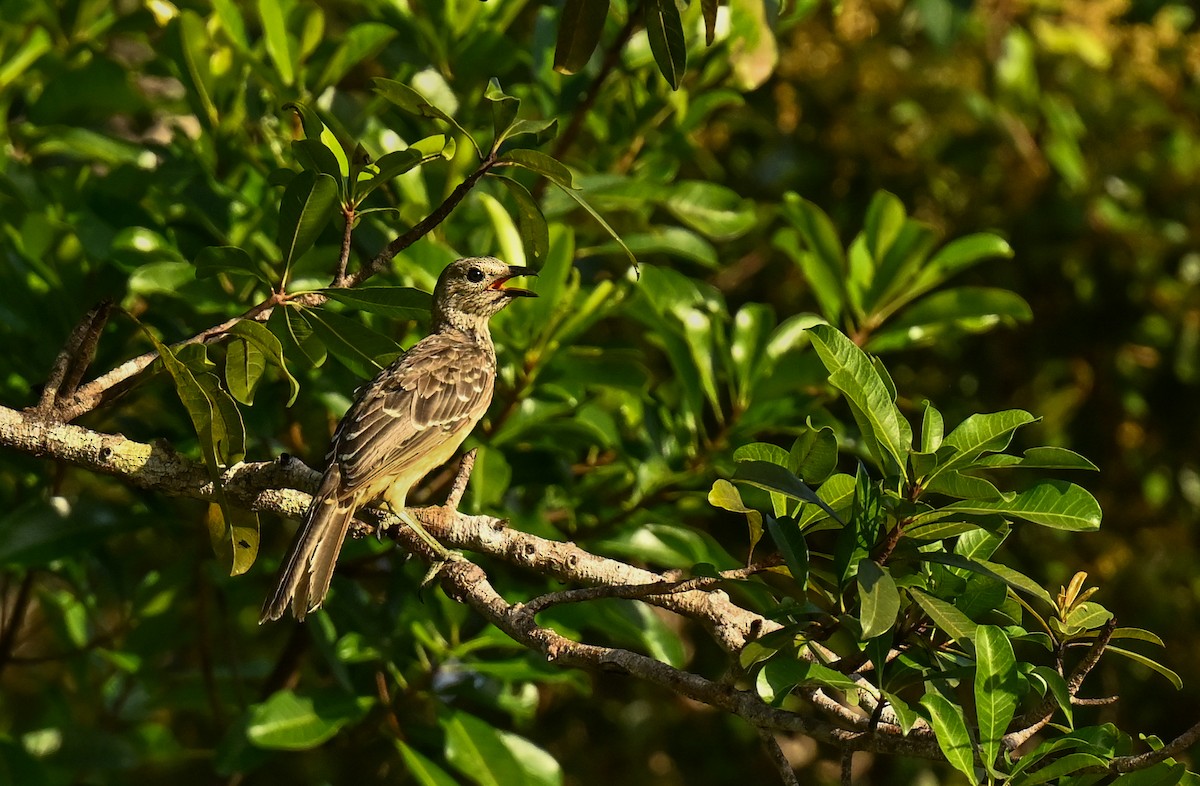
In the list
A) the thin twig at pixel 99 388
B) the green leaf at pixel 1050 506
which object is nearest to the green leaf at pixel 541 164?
the thin twig at pixel 99 388

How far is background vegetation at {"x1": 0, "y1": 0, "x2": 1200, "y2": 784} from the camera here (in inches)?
165

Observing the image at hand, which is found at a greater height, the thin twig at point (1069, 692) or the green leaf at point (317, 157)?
the green leaf at point (317, 157)

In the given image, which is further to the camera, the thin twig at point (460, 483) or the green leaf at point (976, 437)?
the thin twig at point (460, 483)

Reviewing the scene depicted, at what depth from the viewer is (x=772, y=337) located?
14.6ft

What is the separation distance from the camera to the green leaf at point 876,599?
2.28m

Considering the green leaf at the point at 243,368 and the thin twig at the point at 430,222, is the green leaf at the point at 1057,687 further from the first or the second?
the green leaf at the point at 243,368

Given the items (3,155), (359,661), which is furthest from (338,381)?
(3,155)

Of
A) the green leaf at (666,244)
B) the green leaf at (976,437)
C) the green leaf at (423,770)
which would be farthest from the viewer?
the green leaf at (666,244)

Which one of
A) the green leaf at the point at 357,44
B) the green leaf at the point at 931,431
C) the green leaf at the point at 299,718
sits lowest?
the green leaf at the point at 299,718

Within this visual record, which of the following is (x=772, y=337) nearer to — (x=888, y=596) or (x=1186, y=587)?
(x=888, y=596)

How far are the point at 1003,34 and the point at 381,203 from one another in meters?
3.79

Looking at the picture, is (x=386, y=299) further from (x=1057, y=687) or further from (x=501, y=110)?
(x=1057, y=687)

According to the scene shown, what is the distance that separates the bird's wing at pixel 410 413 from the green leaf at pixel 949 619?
1.76 m

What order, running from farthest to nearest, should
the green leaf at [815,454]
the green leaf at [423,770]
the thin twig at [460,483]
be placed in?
the green leaf at [423,770], the thin twig at [460,483], the green leaf at [815,454]
